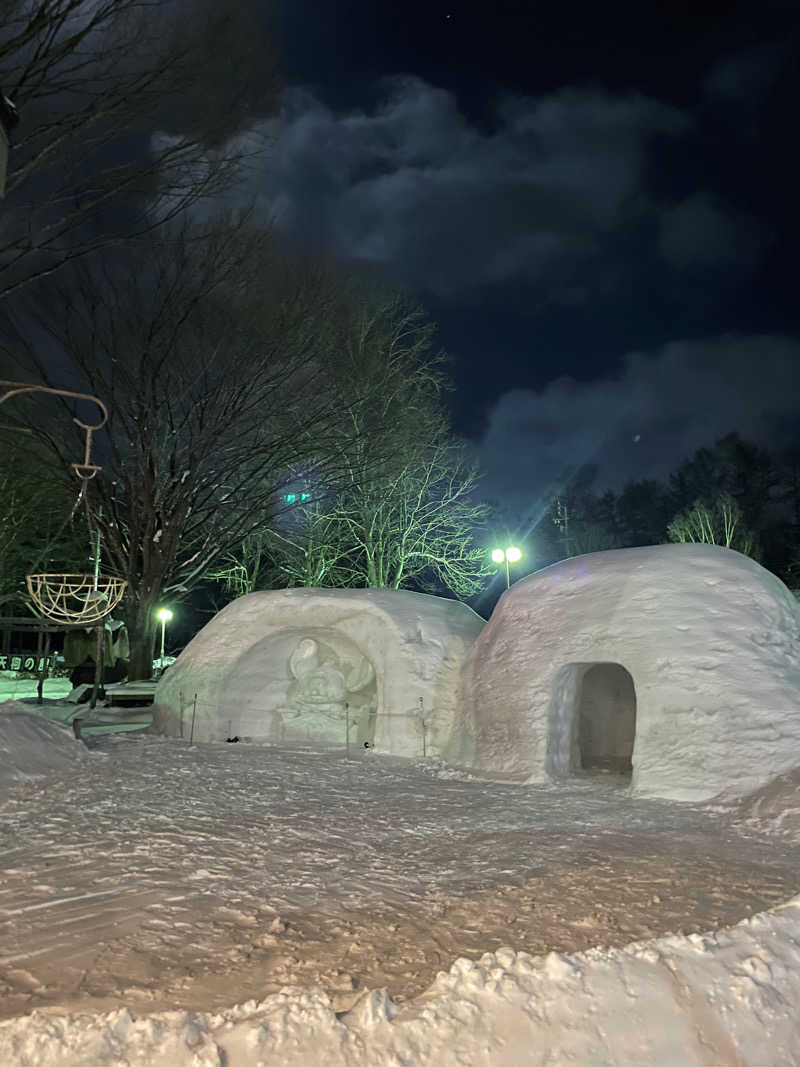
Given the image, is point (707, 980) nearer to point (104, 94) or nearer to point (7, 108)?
point (7, 108)

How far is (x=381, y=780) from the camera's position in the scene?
8.55m

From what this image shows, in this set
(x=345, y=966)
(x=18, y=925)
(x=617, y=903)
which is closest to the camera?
(x=345, y=966)

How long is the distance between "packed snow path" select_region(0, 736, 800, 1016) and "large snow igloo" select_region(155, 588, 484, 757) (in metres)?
3.52

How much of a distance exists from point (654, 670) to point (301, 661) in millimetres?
6076

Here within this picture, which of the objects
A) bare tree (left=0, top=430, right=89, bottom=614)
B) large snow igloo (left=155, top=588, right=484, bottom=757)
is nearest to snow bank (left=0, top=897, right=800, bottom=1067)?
large snow igloo (left=155, top=588, right=484, bottom=757)

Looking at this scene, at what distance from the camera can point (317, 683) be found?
478 inches

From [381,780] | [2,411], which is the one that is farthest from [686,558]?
[2,411]

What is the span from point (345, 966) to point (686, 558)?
273 inches

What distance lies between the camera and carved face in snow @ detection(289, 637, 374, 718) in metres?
12.1

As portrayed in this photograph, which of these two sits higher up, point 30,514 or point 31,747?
point 30,514

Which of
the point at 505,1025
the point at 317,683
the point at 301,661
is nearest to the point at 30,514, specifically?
the point at 301,661

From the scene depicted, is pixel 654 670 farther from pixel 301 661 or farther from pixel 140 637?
pixel 140 637

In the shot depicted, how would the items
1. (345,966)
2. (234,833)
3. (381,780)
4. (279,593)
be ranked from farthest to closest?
(279,593) → (381,780) → (234,833) → (345,966)

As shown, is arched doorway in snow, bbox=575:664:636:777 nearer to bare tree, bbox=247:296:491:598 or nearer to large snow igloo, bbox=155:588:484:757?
large snow igloo, bbox=155:588:484:757
